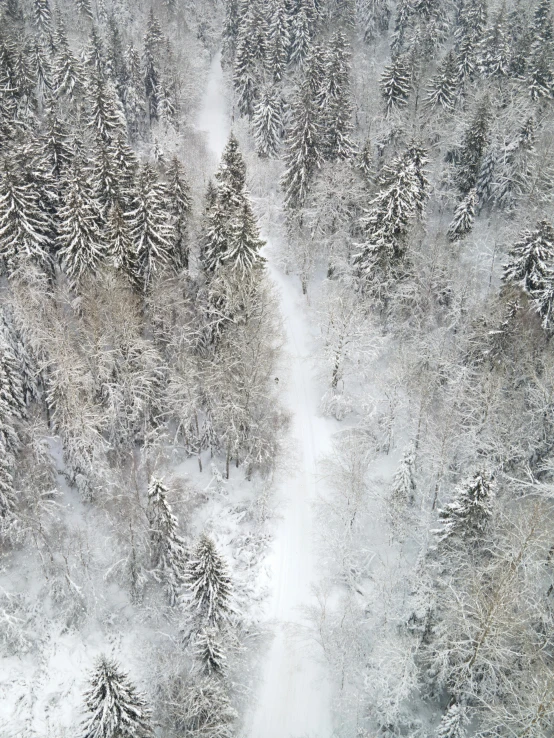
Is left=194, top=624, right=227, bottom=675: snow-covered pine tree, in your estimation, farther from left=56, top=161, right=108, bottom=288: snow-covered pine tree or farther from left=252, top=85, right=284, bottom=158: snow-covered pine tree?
left=252, top=85, right=284, bottom=158: snow-covered pine tree

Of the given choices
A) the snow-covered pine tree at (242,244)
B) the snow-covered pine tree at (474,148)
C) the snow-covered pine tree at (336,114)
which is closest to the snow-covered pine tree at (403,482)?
the snow-covered pine tree at (242,244)

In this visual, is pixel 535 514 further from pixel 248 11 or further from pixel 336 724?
pixel 248 11

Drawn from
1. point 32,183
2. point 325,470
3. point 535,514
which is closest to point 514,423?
point 535,514

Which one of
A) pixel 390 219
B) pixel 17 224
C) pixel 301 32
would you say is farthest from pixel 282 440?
pixel 301 32

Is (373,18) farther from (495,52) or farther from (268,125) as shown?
(268,125)

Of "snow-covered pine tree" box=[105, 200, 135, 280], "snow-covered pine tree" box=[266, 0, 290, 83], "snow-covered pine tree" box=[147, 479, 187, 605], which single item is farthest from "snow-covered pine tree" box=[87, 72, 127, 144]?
"snow-covered pine tree" box=[147, 479, 187, 605]

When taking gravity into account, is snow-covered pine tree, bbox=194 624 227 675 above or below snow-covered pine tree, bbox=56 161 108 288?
below

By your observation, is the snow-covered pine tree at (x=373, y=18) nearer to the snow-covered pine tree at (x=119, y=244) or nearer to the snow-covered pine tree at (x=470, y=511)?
the snow-covered pine tree at (x=119, y=244)
